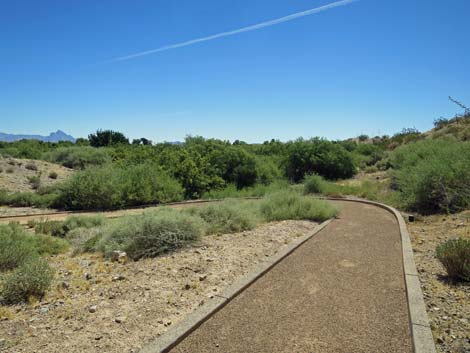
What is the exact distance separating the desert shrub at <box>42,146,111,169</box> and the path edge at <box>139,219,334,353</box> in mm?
26459

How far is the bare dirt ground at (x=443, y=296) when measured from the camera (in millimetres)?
3488

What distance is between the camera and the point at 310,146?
26.2 m

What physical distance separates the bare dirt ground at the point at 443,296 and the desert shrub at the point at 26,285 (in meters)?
5.13

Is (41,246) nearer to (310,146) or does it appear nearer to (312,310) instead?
(312,310)

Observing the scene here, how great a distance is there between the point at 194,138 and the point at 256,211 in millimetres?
19977

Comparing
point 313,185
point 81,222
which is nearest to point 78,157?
point 81,222

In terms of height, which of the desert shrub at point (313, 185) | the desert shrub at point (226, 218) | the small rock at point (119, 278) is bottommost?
the small rock at point (119, 278)

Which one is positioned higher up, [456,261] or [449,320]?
[456,261]

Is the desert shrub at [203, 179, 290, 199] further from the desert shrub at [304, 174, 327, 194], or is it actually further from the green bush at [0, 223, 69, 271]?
the green bush at [0, 223, 69, 271]

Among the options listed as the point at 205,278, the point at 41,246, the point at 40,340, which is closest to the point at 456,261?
the point at 205,278

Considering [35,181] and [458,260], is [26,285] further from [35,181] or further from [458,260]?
[35,181]

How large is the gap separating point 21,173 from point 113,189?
13.0m

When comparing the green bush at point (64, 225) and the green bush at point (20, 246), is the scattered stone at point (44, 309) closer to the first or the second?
the green bush at point (20, 246)

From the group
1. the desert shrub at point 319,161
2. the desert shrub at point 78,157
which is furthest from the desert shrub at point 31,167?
the desert shrub at point 319,161
